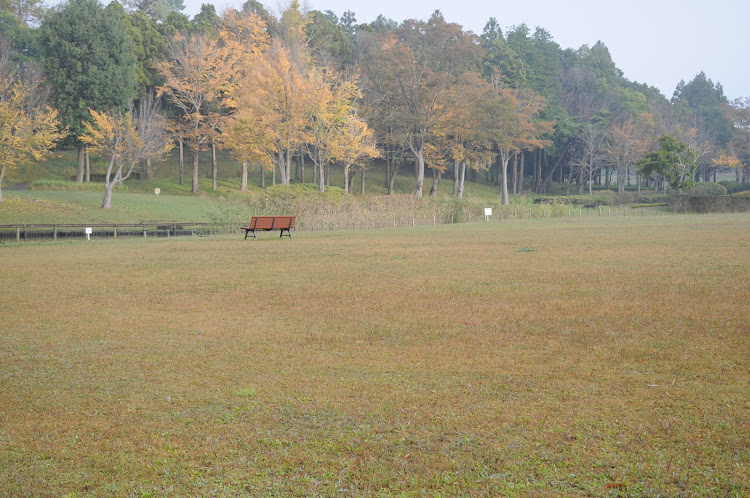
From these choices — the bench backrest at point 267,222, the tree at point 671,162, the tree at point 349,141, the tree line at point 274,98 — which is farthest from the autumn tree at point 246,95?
the tree at point 671,162

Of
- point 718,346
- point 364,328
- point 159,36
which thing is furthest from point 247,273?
point 159,36

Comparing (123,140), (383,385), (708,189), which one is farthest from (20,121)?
(708,189)

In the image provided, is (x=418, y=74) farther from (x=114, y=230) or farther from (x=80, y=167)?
(x=114, y=230)

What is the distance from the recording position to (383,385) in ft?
20.9

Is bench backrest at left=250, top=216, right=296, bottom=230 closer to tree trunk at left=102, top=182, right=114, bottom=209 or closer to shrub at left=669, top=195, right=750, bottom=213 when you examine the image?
tree trunk at left=102, top=182, right=114, bottom=209

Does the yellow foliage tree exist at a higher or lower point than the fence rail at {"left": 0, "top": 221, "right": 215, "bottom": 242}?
higher

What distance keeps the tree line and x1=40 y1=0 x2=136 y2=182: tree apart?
115 millimetres

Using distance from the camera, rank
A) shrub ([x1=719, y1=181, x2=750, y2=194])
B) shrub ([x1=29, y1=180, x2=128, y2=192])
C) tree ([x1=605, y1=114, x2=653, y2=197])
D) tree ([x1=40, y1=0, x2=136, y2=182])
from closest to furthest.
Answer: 1. shrub ([x1=29, y1=180, x2=128, y2=192])
2. tree ([x1=40, y1=0, x2=136, y2=182])
3. tree ([x1=605, y1=114, x2=653, y2=197])
4. shrub ([x1=719, y1=181, x2=750, y2=194])

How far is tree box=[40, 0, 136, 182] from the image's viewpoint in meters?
52.3

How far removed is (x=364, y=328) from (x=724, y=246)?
1392 centimetres

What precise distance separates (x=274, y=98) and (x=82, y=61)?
19.7 m

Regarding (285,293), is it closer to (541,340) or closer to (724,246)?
(541,340)

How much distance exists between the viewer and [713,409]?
540 cm

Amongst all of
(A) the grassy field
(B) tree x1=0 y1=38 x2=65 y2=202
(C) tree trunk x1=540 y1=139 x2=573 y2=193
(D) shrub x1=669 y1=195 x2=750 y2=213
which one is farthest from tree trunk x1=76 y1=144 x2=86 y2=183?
(C) tree trunk x1=540 y1=139 x2=573 y2=193
